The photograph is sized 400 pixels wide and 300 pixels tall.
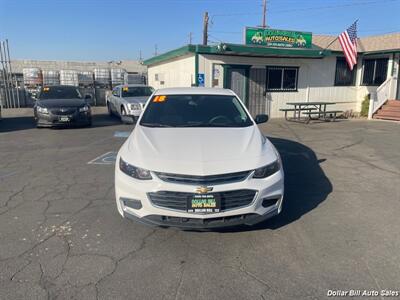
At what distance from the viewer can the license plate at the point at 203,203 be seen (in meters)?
3.11

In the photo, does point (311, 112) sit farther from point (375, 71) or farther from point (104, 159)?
point (104, 159)

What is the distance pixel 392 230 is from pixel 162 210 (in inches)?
111

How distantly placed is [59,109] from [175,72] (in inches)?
247

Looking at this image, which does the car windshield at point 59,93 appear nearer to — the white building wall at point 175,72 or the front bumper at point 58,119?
the front bumper at point 58,119

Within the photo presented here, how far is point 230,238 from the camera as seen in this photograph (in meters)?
3.57

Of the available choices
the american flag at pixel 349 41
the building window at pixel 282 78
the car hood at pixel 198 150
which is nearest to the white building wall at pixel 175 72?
the building window at pixel 282 78

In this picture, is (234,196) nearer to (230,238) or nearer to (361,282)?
(230,238)

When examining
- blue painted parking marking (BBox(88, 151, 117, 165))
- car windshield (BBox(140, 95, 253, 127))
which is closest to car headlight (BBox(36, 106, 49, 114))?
blue painted parking marking (BBox(88, 151, 117, 165))

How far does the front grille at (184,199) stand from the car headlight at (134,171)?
0.67 ft

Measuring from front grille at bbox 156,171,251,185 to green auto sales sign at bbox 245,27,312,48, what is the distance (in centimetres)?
1218

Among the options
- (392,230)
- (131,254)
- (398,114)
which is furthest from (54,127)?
(398,114)

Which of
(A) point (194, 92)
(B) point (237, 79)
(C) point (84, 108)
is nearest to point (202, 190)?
(A) point (194, 92)

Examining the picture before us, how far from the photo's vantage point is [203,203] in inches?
123

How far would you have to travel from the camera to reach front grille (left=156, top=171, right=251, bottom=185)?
3131mm
